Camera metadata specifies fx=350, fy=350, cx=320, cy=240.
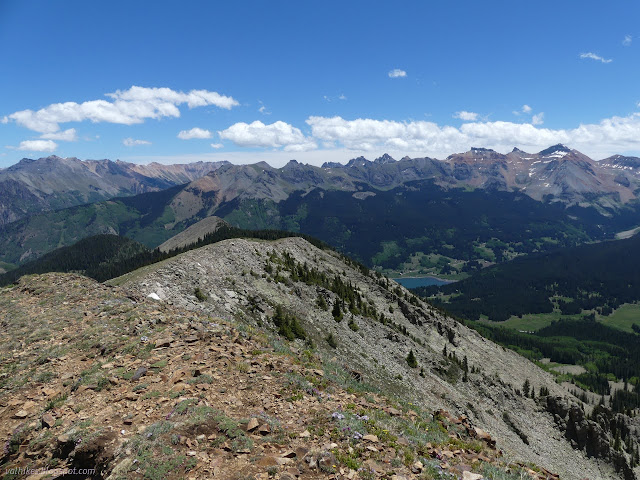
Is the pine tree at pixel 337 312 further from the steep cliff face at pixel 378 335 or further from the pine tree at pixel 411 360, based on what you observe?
the pine tree at pixel 411 360

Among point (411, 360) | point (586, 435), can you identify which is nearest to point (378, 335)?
point (411, 360)

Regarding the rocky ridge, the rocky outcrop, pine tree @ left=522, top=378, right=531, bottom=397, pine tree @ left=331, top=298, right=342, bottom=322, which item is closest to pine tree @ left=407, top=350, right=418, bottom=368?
pine tree @ left=331, top=298, right=342, bottom=322

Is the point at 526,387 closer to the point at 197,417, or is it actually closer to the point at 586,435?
the point at 586,435

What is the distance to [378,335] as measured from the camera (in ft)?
266

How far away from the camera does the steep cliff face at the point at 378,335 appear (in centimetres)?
6138

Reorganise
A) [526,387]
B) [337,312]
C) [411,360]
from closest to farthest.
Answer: [411,360] < [337,312] < [526,387]

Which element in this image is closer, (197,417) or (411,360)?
(197,417)

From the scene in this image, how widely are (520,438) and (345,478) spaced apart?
2947 inches

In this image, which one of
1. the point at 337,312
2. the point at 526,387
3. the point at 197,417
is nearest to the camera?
the point at 197,417

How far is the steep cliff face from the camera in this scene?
201ft

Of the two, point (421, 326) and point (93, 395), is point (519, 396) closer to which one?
point (421, 326)

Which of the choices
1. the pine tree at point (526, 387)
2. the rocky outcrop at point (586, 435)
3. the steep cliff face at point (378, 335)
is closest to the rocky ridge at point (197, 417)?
the steep cliff face at point (378, 335)

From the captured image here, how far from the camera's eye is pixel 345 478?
540 inches

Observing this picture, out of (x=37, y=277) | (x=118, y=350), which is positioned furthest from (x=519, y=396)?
(x=37, y=277)
